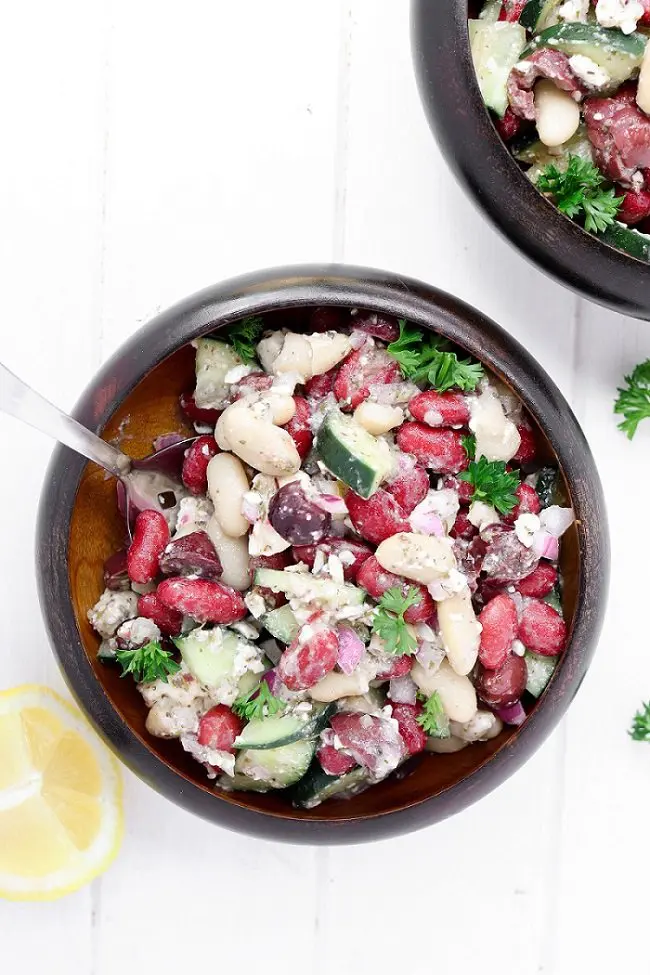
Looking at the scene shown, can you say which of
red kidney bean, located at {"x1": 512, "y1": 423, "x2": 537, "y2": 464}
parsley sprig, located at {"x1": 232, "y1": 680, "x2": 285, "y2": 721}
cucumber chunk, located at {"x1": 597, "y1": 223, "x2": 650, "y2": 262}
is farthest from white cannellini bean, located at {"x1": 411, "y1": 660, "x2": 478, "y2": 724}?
cucumber chunk, located at {"x1": 597, "y1": 223, "x2": 650, "y2": 262}

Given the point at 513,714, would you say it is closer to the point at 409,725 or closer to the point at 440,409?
the point at 409,725

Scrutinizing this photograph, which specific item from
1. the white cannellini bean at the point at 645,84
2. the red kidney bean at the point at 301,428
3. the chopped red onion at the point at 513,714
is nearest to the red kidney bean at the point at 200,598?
the red kidney bean at the point at 301,428

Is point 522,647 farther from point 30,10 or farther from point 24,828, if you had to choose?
point 30,10

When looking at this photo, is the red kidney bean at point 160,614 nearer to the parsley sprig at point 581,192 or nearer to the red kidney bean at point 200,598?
the red kidney bean at point 200,598

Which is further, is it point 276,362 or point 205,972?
point 205,972

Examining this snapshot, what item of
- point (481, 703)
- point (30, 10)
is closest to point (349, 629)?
point (481, 703)

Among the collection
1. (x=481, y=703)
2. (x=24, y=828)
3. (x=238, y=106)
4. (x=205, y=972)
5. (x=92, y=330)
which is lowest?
(x=205, y=972)
